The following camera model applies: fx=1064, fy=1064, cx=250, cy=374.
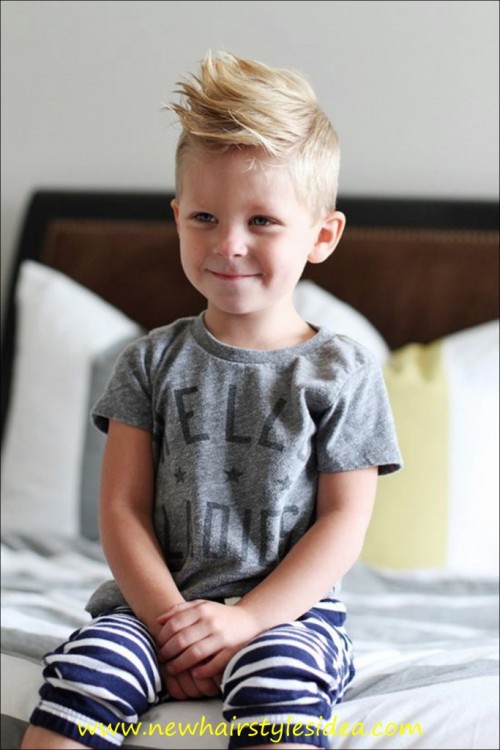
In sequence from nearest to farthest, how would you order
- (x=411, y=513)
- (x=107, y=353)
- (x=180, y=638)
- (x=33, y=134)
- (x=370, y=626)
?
(x=180, y=638)
(x=370, y=626)
(x=411, y=513)
(x=107, y=353)
(x=33, y=134)

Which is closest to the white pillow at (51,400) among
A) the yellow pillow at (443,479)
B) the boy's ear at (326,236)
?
the yellow pillow at (443,479)

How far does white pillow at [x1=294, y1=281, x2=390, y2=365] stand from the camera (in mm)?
2020

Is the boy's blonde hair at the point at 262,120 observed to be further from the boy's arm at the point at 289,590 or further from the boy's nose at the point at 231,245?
the boy's arm at the point at 289,590

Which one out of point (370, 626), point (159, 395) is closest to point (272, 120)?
point (159, 395)

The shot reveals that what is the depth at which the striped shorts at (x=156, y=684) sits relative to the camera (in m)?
1.08

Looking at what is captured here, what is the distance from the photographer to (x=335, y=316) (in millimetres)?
2037

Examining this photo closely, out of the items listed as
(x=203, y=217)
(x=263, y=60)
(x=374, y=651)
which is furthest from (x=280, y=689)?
(x=263, y=60)

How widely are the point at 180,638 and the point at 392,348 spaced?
1.13 m

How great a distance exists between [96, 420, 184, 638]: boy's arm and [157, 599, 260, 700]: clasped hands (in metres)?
0.04

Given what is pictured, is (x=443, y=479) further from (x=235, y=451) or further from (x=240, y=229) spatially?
(x=240, y=229)

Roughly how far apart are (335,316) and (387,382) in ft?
0.59

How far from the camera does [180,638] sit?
1.17m

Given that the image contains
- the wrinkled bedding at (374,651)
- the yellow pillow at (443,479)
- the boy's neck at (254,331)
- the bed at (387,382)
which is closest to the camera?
the wrinkled bedding at (374,651)

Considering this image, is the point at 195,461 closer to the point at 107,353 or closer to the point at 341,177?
the point at 107,353
